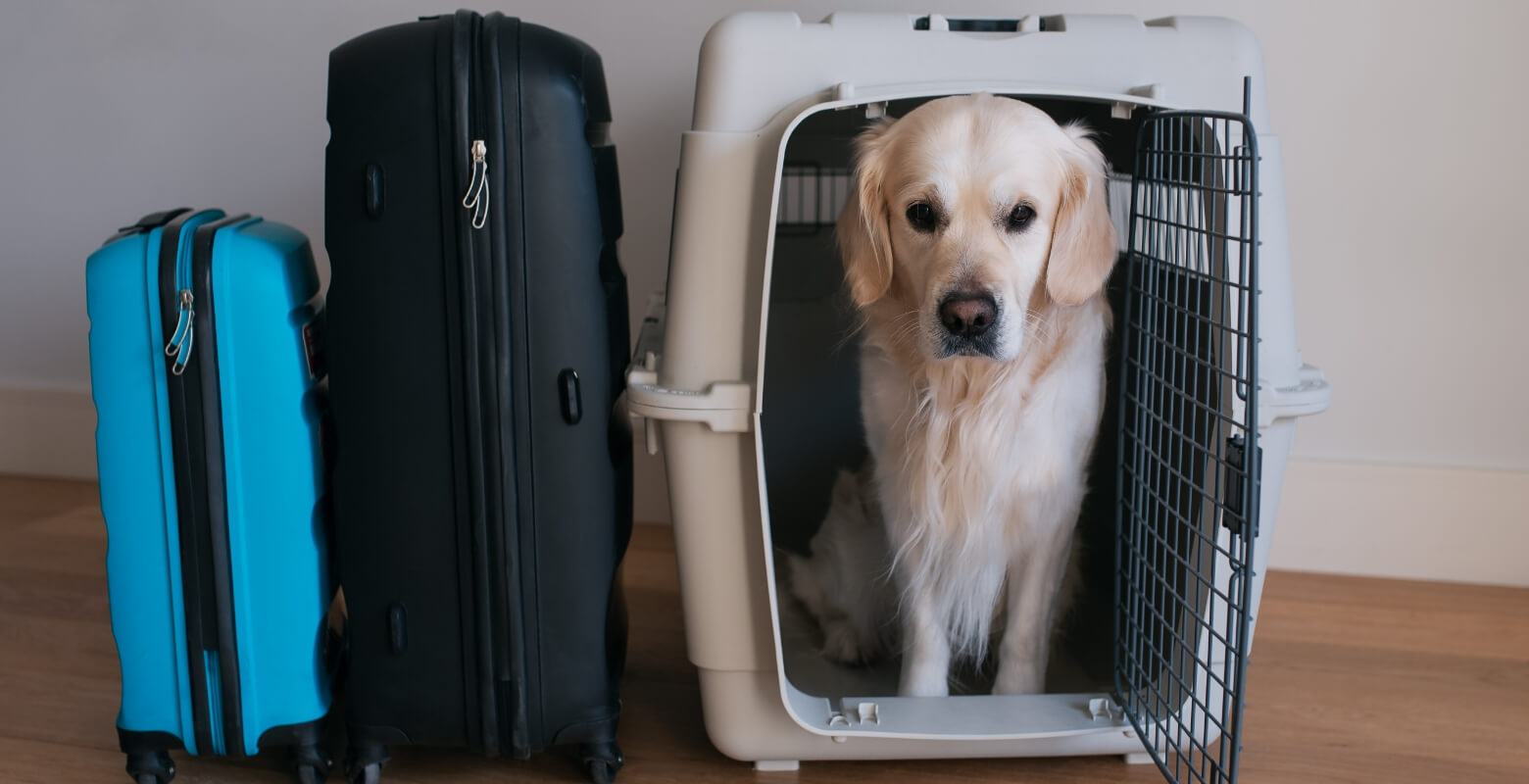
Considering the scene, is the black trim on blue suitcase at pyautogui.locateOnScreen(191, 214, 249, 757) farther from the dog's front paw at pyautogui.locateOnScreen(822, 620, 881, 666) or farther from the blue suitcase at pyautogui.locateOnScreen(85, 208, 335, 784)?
the dog's front paw at pyautogui.locateOnScreen(822, 620, 881, 666)

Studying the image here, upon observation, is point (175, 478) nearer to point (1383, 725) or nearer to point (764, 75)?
point (764, 75)

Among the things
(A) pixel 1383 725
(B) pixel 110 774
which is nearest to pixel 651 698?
(B) pixel 110 774

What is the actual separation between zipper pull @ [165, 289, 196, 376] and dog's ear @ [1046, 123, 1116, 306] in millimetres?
977

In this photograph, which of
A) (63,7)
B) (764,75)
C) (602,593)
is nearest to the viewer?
(764,75)

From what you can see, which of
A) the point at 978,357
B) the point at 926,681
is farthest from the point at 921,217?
the point at 926,681

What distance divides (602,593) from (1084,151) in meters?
0.80

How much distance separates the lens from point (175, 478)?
1.17 meters

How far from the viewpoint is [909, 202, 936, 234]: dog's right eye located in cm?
124

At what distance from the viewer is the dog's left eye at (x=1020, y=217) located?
4.02ft

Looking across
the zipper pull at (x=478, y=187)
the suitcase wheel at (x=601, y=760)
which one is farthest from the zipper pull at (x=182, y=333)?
the suitcase wheel at (x=601, y=760)

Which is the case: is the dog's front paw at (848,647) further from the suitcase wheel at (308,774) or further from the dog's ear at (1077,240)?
the suitcase wheel at (308,774)

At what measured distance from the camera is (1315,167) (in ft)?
6.16

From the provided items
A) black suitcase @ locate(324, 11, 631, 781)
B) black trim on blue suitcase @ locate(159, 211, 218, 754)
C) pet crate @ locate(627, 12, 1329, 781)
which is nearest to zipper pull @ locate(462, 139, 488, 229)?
black suitcase @ locate(324, 11, 631, 781)

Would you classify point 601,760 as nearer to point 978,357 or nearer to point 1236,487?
point 978,357
